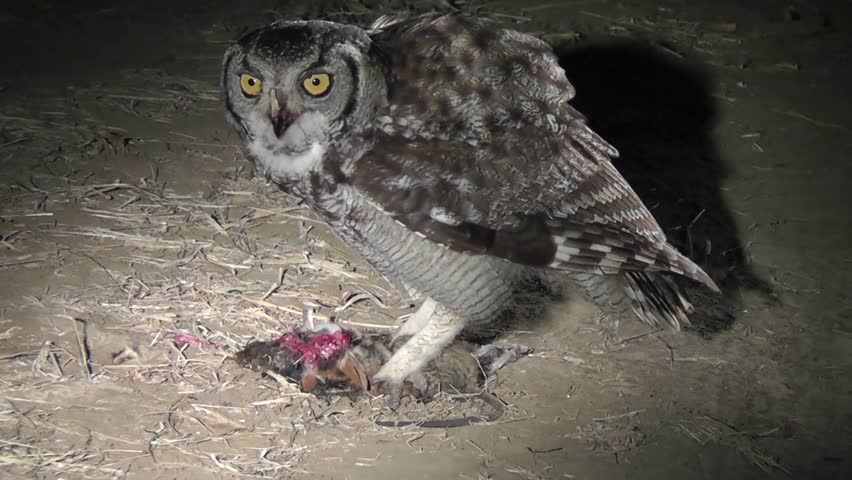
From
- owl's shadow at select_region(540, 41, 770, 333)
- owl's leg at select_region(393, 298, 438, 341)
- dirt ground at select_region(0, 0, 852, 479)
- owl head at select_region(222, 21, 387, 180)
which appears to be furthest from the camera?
owl's shadow at select_region(540, 41, 770, 333)

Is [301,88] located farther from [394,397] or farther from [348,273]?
[348,273]

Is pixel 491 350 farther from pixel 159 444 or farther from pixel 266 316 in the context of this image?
pixel 159 444

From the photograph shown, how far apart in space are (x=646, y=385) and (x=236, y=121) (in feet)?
5.55

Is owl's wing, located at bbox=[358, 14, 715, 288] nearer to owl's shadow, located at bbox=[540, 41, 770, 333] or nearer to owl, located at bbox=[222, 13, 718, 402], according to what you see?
owl, located at bbox=[222, 13, 718, 402]

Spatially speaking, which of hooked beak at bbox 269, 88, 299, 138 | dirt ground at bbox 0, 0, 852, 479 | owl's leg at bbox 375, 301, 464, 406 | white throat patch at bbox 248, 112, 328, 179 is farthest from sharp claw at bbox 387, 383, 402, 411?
hooked beak at bbox 269, 88, 299, 138

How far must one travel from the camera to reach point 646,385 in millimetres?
3465

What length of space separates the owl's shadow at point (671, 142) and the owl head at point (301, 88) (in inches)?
69.1

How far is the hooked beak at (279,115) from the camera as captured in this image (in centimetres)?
281

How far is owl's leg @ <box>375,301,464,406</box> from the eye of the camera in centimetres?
336

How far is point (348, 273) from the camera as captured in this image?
4051 mm

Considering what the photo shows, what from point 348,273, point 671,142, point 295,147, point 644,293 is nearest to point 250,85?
point 295,147

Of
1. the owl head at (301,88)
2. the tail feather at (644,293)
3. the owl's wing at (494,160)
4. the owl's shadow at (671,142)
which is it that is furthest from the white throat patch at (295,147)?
the owl's shadow at (671,142)

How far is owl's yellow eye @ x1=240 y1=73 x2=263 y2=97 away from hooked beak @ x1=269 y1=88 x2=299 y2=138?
0.05 metres

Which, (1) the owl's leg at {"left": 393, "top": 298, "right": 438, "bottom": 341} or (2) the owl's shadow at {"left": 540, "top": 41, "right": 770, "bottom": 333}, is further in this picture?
(2) the owl's shadow at {"left": 540, "top": 41, "right": 770, "bottom": 333}
